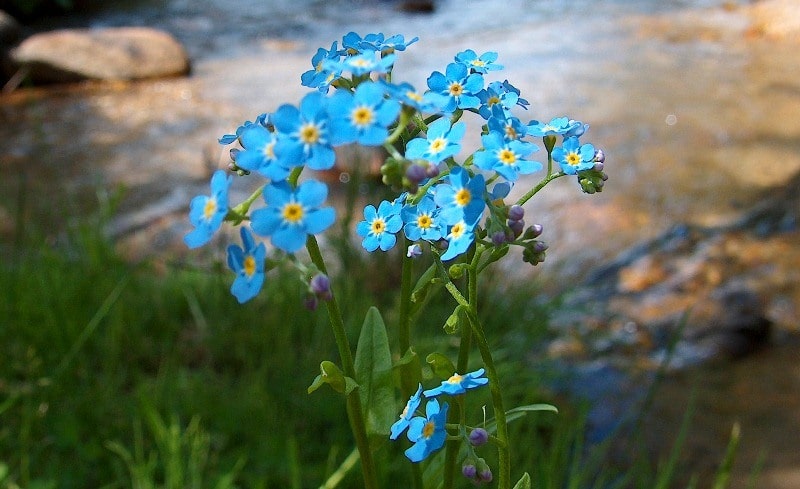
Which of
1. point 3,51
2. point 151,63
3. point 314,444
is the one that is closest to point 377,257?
point 314,444

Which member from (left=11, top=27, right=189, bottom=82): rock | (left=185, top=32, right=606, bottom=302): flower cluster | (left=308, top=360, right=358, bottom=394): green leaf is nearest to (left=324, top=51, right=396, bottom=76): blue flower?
(left=185, top=32, right=606, bottom=302): flower cluster

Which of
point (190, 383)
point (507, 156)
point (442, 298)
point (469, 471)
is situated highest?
point (507, 156)

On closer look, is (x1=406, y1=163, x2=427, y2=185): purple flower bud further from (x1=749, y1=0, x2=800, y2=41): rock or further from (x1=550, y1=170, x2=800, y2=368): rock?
(x1=749, y1=0, x2=800, y2=41): rock

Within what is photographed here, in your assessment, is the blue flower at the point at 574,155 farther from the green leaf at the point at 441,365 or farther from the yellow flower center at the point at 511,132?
the green leaf at the point at 441,365

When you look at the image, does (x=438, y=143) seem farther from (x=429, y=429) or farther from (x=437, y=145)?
(x=429, y=429)

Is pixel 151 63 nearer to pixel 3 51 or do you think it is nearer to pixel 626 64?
pixel 3 51

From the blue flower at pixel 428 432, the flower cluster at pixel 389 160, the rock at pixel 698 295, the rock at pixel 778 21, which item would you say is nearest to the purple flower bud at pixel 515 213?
the flower cluster at pixel 389 160

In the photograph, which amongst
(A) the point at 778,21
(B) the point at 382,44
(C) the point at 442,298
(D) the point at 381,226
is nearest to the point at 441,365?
(D) the point at 381,226
